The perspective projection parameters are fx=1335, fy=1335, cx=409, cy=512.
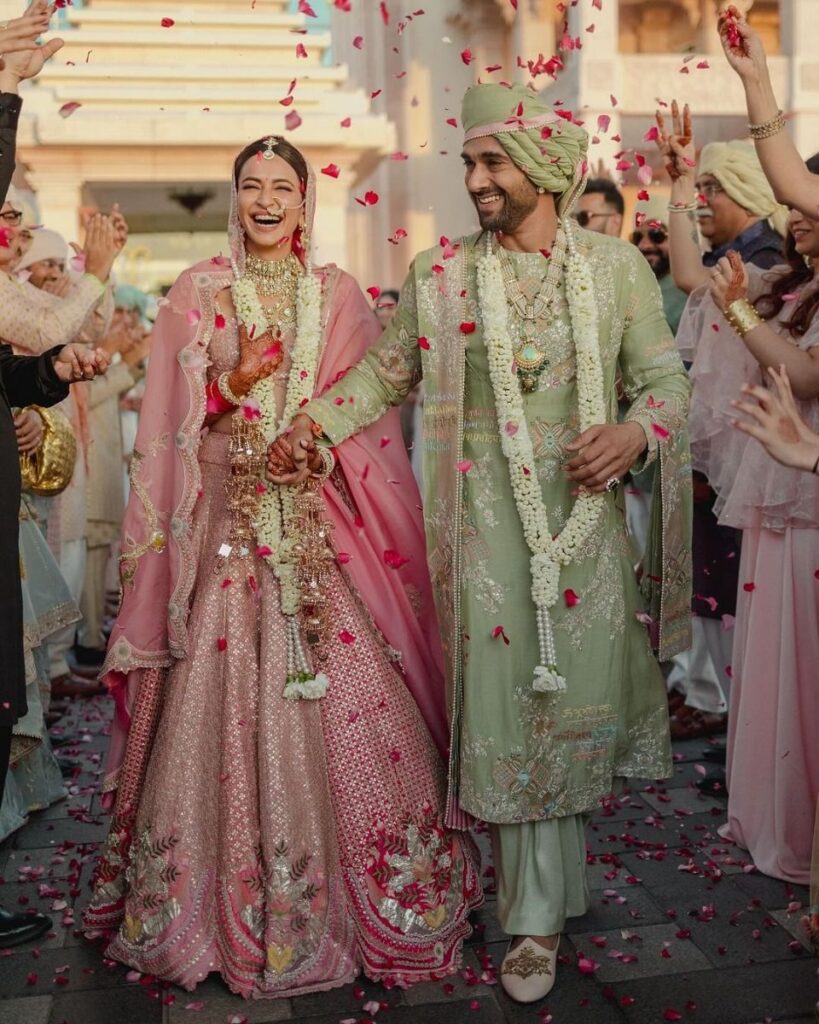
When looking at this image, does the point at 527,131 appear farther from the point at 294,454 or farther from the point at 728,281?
the point at 294,454

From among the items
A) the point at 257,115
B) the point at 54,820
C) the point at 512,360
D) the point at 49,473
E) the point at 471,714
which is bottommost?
the point at 54,820

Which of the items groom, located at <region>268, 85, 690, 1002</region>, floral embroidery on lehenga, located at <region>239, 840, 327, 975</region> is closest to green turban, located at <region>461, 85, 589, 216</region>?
groom, located at <region>268, 85, 690, 1002</region>

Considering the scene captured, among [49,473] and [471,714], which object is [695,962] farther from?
[49,473]

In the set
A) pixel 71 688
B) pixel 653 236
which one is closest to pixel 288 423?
pixel 653 236

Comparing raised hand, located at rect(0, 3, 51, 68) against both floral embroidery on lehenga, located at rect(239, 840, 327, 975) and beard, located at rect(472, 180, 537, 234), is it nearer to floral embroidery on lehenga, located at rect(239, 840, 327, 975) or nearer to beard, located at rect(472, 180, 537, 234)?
beard, located at rect(472, 180, 537, 234)

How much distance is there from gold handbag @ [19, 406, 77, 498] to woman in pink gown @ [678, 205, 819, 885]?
8.59 feet

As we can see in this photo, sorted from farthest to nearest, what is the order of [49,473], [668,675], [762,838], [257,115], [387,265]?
1. [387,265]
2. [257,115]
3. [668,675]
4. [49,473]
5. [762,838]

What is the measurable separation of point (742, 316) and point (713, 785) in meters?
1.88

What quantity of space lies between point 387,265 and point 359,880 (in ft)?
44.9

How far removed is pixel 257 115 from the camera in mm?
15188

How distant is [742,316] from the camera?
3924mm

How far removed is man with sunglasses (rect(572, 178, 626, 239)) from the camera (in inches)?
253

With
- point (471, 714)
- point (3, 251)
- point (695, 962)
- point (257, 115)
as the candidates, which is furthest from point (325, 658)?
point (257, 115)

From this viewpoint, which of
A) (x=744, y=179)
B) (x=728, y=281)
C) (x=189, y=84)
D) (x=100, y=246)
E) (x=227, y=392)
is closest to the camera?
(x=227, y=392)
